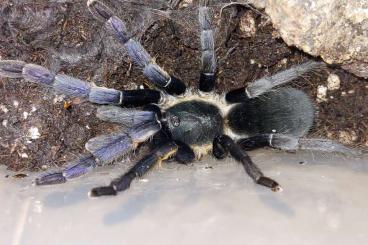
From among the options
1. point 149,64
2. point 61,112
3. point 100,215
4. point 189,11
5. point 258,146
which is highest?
point 189,11

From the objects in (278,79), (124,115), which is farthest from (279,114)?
(124,115)

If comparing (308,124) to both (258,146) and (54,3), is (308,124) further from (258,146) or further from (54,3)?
(54,3)

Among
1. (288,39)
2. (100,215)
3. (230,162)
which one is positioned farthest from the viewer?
(230,162)

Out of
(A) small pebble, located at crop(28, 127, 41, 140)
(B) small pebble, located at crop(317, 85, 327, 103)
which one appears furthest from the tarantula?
(A) small pebble, located at crop(28, 127, 41, 140)

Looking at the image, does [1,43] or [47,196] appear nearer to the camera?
[47,196]

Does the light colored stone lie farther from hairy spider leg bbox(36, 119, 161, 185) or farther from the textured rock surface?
hairy spider leg bbox(36, 119, 161, 185)

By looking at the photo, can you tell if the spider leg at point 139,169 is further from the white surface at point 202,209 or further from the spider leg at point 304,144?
the spider leg at point 304,144

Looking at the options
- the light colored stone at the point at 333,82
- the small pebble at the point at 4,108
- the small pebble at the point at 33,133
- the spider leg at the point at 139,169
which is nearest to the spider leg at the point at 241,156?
the spider leg at the point at 139,169

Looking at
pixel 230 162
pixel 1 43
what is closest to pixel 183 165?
pixel 230 162
